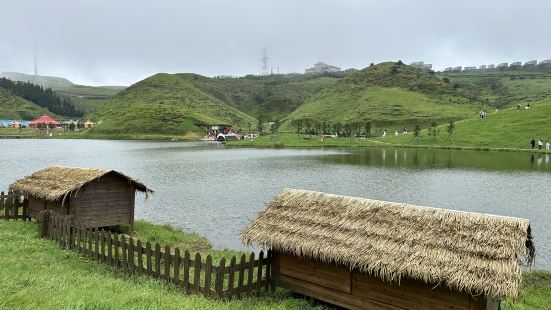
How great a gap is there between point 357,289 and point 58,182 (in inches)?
700

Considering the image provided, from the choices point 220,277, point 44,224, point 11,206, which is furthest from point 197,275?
point 11,206

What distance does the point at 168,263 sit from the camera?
15.2 metres

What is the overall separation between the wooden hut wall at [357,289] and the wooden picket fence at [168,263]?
3.14 feet

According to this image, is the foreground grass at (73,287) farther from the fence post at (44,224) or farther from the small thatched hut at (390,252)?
the small thatched hut at (390,252)

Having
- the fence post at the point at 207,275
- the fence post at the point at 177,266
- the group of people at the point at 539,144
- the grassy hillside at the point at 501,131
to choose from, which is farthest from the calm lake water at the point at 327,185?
the grassy hillside at the point at 501,131

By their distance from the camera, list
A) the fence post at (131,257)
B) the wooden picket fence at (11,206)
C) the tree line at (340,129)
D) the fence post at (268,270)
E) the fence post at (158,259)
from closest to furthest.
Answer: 1. the fence post at (158,259)
2. the fence post at (131,257)
3. the fence post at (268,270)
4. the wooden picket fence at (11,206)
5. the tree line at (340,129)

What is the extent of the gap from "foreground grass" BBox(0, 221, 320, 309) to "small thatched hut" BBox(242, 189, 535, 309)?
4.92 ft

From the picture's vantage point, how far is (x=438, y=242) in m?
12.9

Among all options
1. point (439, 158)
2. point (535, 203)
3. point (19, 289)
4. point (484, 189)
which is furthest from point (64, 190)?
point (439, 158)

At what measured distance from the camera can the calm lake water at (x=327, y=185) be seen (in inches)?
1267

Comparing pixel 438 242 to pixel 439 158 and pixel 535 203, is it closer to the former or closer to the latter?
pixel 535 203

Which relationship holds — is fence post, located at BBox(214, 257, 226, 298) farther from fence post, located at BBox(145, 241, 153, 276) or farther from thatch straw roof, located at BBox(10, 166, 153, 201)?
thatch straw roof, located at BBox(10, 166, 153, 201)

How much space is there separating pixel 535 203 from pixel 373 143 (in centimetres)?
7994

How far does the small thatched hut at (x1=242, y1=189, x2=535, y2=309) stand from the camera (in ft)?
39.1
